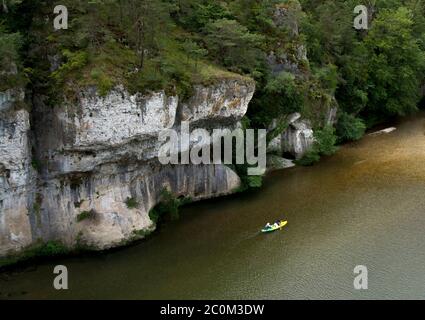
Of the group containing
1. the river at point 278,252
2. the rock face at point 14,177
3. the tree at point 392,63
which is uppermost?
the tree at point 392,63

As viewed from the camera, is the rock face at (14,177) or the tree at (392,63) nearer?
the rock face at (14,177)

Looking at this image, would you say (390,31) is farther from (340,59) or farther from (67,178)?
(67,178)

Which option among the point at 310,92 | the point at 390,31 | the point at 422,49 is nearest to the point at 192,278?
the point at 310,92

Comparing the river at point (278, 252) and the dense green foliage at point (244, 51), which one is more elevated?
the dense green foliage at point (244, 51)

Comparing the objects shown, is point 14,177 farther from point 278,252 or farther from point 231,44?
point 231,44

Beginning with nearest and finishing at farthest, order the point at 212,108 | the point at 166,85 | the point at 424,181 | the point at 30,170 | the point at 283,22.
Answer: the point at 30,170
the point at 166,85
the point at 212,108
the point at 424,181
the point at 283,22

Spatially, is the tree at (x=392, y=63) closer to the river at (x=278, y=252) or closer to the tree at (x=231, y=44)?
the river at (x=278, y=252)

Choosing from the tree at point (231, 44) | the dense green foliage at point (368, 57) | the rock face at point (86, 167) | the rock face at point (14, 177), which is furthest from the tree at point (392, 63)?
the rock face at point (14, 177)
